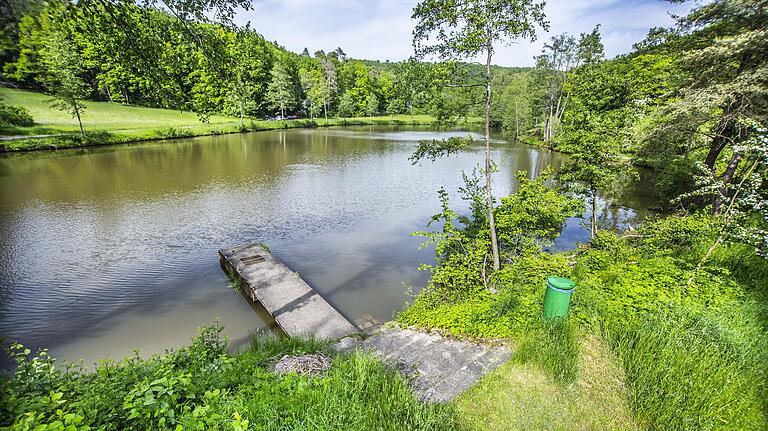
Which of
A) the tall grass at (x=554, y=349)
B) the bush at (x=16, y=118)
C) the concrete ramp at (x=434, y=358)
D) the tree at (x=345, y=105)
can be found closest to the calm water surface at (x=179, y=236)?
the concrete ramp at (x=434, y=358)

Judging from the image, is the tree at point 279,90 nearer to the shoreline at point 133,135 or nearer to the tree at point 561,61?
the shoreline at point 133,135

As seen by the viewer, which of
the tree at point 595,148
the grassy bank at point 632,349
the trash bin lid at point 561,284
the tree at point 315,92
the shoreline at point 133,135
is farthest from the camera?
the tree at point 315,92

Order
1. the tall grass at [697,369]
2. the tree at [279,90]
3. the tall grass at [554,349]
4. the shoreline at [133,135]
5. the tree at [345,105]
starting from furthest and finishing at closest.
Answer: the tree at [345,105]
the tree at [279,90]
the shoreline at [133,135]
the tall grass at [554,349]
the tall grass at [697,369]

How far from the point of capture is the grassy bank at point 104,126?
2736 cm

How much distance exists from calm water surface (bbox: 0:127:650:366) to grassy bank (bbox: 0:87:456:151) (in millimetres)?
3446

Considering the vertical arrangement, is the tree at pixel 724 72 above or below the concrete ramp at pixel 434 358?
above

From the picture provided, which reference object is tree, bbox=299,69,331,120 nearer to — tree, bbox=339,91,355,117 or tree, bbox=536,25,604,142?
tree, bbox=339,91,355,117

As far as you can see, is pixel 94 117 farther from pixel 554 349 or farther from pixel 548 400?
pixel 548 400

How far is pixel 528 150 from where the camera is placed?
36.7 metres

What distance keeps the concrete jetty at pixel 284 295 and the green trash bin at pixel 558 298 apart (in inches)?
162

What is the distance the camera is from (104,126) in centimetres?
3444

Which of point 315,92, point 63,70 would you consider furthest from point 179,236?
point 315,92

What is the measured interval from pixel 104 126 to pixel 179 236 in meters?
32.6

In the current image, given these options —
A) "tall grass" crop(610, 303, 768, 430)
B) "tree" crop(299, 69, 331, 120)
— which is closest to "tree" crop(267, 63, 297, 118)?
"tree" crop(299, 69, 331, 120)
